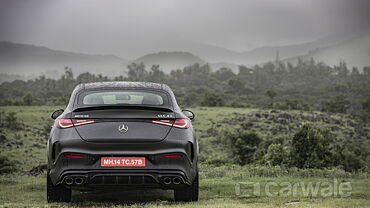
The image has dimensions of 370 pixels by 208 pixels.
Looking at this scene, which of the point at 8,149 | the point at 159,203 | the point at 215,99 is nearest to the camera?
the point at 159,203

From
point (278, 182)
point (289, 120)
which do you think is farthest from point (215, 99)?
point (278, 182)

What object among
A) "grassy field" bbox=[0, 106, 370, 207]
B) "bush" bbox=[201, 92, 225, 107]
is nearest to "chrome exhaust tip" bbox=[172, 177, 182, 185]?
"grassy field" bbox=[0, 106, 370, 207]

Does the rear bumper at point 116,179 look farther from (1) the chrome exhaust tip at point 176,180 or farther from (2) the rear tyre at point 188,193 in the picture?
(2) the rear tyre at point 188,193

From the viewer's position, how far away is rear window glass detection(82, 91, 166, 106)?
7.79 meters

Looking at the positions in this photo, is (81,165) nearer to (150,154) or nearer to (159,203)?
(150,154)

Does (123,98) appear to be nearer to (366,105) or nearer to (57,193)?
(57,193)

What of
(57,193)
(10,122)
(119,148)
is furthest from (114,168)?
(10,122)

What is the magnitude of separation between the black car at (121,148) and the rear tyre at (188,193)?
0.44 metres

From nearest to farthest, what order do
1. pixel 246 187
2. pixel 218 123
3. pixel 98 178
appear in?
pixel 98 178
pixel 246 187
pixel 218 123

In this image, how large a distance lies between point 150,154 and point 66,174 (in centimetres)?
114

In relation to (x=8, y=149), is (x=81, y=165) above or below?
above

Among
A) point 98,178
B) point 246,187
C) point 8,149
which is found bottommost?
point 8,149

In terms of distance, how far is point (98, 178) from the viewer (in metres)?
7.07

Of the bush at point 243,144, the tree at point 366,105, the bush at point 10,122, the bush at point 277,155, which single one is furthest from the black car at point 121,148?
the tree at point 366,105
